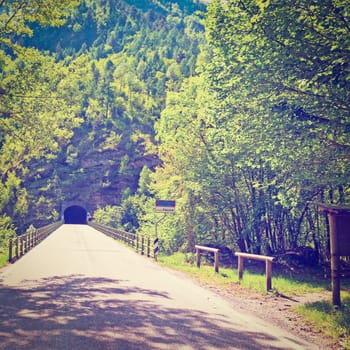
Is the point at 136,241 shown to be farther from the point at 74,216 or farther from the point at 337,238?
the point at 74,216

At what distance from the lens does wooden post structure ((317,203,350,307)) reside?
24.9ft

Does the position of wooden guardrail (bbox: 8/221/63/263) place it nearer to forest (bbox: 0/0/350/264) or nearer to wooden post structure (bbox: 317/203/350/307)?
forest (bbox: 0/0/350/264)

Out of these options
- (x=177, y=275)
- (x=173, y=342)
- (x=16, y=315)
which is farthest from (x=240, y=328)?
(x=177, y=275)

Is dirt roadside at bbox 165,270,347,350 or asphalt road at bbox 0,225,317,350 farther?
dirt roadside at bbox 165,270,347,350

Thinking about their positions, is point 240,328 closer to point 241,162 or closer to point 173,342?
point 173,342

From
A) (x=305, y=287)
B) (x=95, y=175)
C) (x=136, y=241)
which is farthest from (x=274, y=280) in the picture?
(x=95, y=175)

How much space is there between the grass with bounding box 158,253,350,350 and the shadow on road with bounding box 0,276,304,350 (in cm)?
140

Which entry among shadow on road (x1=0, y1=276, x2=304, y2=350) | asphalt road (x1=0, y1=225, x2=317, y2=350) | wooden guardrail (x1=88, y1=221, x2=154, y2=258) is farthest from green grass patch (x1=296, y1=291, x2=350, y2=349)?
wooden guardrail (x1=88, y1=221, x2=154, y2=258)

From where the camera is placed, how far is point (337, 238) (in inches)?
301

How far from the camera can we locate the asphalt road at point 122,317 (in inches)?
202

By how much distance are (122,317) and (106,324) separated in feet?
1.72

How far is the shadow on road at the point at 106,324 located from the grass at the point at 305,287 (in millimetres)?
1405

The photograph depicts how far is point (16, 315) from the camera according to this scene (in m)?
6.34

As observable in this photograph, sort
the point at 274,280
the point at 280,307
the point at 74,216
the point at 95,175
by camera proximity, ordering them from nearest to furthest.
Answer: the point at 280,307
the point at 274,280
the point at 95,175
the point at 74,216
